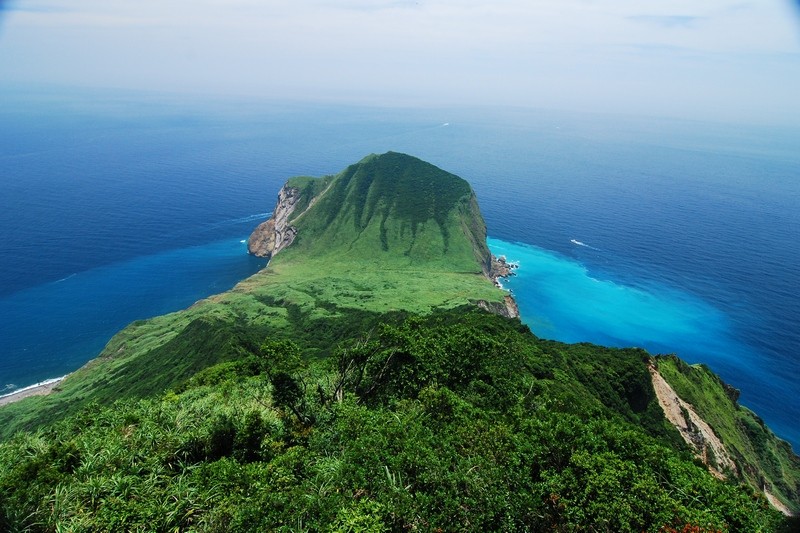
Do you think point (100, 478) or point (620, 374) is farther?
point (620, 374)

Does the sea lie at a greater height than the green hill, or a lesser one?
lesser

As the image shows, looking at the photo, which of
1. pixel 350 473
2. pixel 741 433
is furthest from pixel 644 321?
pixel 350 473

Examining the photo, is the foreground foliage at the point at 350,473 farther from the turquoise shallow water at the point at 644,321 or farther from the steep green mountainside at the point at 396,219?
the steep green mountainside at the point at 396,219

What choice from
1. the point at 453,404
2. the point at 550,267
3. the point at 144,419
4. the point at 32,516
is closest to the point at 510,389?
the point at 453,404

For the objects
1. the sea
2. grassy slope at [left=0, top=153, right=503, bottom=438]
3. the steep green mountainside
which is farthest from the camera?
the steep green mountainside

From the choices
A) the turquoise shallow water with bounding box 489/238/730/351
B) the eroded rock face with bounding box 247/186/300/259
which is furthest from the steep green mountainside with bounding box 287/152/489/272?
the turquoise shallow water with bounding box 489/238/730/351

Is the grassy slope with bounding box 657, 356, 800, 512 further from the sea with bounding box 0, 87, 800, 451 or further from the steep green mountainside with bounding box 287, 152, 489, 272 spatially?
the steep green mountainside with bounding box 287, 152, 489, 272

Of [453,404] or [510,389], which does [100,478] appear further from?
[510,389]
